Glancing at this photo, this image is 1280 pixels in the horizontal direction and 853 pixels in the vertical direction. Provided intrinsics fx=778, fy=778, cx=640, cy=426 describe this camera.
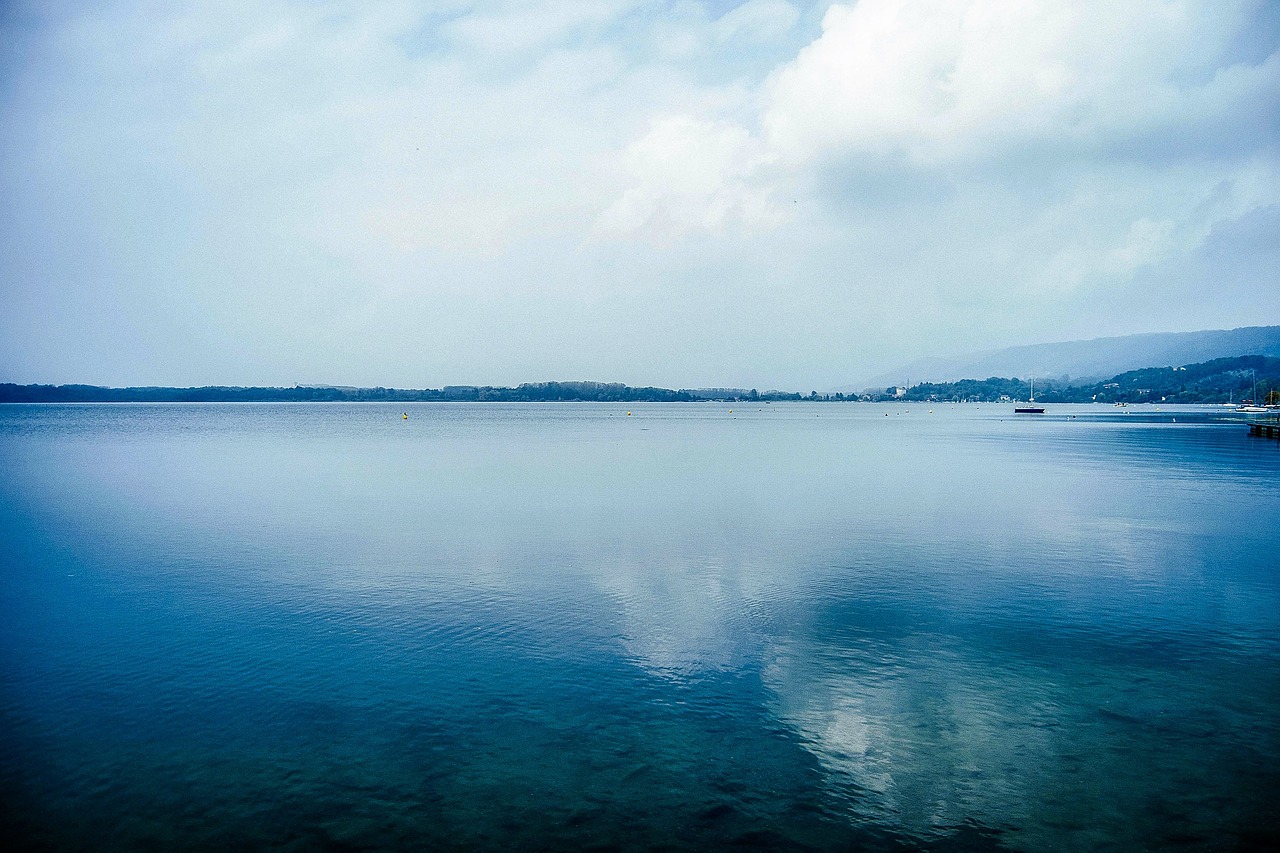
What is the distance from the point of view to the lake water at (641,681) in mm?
7426

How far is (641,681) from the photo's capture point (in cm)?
1054

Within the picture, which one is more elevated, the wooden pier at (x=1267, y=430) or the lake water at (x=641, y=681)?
the wooden pier at (x=1267, y=430)

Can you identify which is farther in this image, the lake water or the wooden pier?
the wooden pier

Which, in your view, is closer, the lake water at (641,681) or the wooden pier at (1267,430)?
the lake water at (641,681)

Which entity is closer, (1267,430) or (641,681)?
(641,681)

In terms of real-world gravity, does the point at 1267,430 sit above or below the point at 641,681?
above

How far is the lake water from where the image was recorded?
7426mm

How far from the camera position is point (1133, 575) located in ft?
54.7

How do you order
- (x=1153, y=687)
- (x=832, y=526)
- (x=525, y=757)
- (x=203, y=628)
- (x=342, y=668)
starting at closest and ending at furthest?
(x=525, y=757) < (x=1153, y=687) < (x=342, y=668) < (x=203, y=628) < (x=832, y=526)

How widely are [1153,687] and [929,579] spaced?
5.91 metres

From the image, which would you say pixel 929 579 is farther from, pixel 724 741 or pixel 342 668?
pixel 342 668

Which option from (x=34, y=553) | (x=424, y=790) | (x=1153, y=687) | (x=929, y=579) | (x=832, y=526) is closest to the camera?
(x=424, y=790)

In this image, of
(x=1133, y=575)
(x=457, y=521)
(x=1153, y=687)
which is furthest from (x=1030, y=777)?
(x=457, y=521)

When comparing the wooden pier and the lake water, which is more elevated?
the wooden pier
